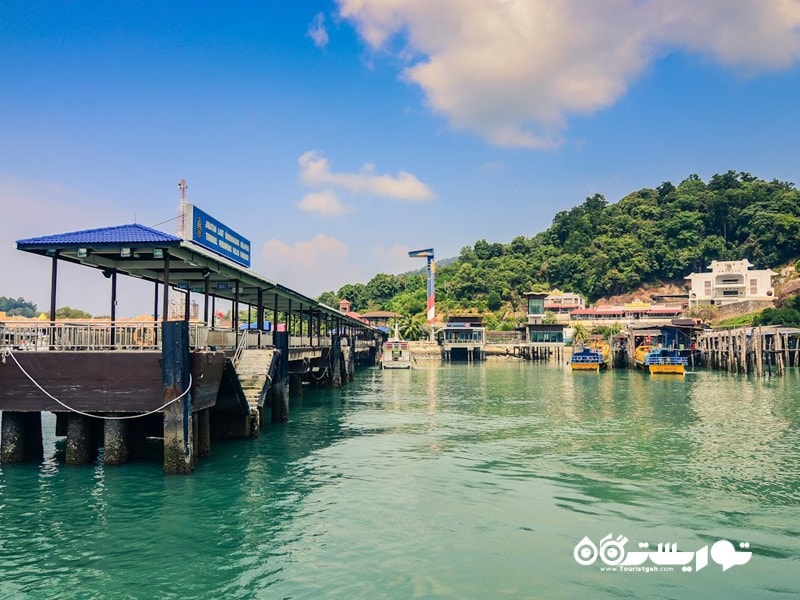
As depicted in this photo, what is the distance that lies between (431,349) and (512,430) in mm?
92192

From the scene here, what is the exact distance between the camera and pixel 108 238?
17.9m

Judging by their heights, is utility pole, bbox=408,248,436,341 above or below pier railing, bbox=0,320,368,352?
above

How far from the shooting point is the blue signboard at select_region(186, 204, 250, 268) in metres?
26.3

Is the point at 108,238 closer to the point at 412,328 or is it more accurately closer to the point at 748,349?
Result: the point at 748,349

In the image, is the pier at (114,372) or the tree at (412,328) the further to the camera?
the tree at (412,328)

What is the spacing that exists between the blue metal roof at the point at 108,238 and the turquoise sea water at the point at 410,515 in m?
6.69

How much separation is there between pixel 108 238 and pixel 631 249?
14141 centimetres

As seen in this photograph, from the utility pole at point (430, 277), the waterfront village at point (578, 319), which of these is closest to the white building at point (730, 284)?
the waterfront village at point (578, 319)

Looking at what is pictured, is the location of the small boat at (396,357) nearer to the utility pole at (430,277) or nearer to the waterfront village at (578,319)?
the waterfront village at (578,319)

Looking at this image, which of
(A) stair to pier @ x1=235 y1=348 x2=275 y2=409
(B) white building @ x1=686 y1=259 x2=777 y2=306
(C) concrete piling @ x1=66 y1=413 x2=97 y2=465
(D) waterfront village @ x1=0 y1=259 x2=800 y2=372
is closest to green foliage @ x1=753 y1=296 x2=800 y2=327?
→ (D) waterfront village @ x1=0 y1=259 x2=800 y2=372

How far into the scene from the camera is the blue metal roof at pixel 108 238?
1756cm

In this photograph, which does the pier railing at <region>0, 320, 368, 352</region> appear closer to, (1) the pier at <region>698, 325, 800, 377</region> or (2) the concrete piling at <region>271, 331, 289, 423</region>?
(2) the concrete piling at <region>271, 331, 289, 423</region>

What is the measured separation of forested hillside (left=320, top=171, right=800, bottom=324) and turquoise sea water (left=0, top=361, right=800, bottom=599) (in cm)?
11899

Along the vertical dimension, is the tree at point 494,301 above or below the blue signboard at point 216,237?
above
